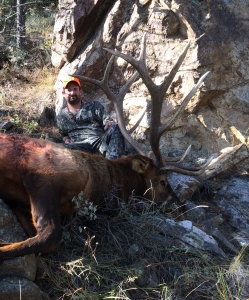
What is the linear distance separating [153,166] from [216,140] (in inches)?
92.5

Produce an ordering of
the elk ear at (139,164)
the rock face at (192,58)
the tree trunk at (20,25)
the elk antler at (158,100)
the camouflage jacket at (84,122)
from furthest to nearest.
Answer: the tree trunk at (20,25)
the rock face at (192,58)
the camouflage jacket at (84,122)
the elk ear at (139,164)
the elk antler at (158,100)

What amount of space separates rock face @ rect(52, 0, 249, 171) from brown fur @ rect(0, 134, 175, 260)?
10.3ft

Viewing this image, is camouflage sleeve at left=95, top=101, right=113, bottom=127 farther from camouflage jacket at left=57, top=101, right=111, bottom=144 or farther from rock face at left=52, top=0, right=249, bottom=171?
rock face at left=52, top=0, right=249, bottom=171

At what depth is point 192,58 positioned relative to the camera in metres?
7.07

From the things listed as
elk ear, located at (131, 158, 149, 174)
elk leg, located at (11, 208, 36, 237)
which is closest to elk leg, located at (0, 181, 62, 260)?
elk leg, located at (11, 208, 36, 237)

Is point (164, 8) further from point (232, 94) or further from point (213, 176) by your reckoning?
point (213, 176)

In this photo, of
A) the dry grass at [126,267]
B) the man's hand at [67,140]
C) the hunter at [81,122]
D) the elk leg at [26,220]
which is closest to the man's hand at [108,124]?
the hunter at [81,122]

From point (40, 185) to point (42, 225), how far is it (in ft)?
1.09

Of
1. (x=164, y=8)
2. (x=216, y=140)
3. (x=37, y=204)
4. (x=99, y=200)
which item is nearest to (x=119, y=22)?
(x=164, y=8)

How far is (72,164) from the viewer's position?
12.3 ft

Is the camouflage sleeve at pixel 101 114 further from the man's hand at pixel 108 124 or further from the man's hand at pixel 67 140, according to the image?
the man's hand at pixel 67 140

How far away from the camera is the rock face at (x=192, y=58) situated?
7020 millimetres

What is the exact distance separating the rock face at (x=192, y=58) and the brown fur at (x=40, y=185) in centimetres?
315

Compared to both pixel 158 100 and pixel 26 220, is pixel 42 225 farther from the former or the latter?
pixel 158 100
